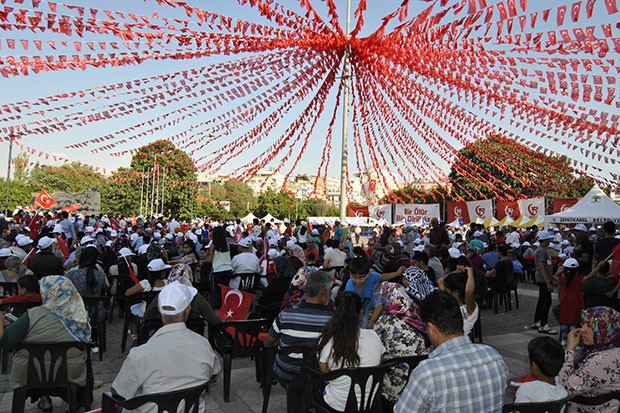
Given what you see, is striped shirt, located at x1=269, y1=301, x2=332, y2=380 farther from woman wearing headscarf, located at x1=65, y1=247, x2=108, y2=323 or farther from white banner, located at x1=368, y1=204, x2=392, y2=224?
white banner, located at x1=368, y1=204, x2=392, y2=224

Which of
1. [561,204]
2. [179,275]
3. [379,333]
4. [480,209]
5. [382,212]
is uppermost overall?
[561,204]

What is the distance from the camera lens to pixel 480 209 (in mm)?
20719

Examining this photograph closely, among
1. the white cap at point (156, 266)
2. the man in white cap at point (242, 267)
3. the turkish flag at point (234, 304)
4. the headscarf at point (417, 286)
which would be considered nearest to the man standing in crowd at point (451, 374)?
the headscarf at point (417, 286)

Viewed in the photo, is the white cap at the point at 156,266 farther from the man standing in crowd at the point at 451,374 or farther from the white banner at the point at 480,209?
the white banner at the point at 480,209

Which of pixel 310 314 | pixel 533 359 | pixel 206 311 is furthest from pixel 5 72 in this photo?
pixel 533 359

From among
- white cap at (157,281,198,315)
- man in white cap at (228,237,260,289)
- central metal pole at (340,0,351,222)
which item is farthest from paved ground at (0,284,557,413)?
central metal pole at (340,0,351,222)

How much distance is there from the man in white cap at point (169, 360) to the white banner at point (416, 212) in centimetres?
1660

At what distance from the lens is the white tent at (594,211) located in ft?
53.9

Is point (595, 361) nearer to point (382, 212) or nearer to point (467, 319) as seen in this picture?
point (467, 319)

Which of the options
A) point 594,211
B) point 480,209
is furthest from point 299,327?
point 480,209

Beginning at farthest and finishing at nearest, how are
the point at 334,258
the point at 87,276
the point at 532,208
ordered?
the point at 532,208 → the point at 334,258 → the point at 87,276

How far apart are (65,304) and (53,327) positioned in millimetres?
245

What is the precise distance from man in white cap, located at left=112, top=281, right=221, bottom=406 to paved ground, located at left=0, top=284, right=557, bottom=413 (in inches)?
77.3

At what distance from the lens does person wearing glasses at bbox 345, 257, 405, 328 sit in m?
4.91
